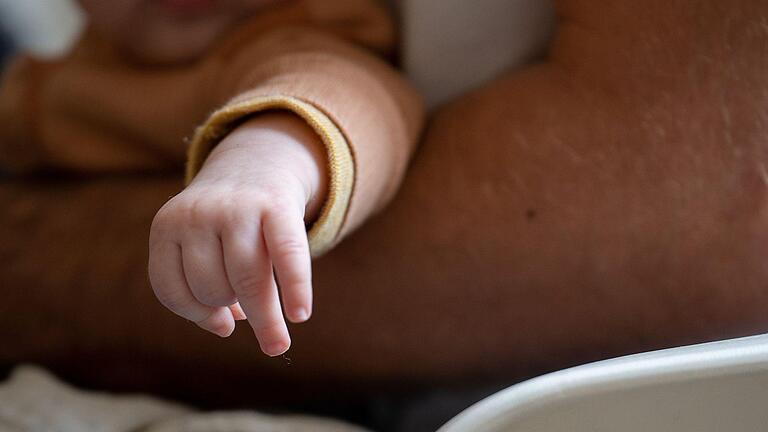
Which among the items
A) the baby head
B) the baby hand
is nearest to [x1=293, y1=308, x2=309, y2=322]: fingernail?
the baby hand

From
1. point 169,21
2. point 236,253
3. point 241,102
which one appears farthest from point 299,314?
point 169,21

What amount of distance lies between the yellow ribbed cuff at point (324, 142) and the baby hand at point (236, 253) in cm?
4

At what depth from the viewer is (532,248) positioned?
0.45 m

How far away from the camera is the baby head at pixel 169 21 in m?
0.60

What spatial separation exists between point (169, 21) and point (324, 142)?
0.88 feet

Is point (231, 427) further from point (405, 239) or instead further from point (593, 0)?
point (593, 0)

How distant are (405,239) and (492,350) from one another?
86 mm

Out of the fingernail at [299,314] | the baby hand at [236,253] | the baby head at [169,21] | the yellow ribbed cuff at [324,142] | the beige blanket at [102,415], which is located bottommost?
the beige blanket at [102,415]

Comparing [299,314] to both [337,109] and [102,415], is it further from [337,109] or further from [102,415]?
[102,415]

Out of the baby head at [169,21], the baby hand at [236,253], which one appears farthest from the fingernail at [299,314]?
the baby head at [169,21]

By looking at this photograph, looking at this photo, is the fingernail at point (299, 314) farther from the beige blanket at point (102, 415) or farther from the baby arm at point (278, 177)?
the beige blanket at point (102, 415)

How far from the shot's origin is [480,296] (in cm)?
47

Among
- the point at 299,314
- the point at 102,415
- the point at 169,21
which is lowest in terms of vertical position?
the point at 102,415

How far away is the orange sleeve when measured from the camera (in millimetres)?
401
